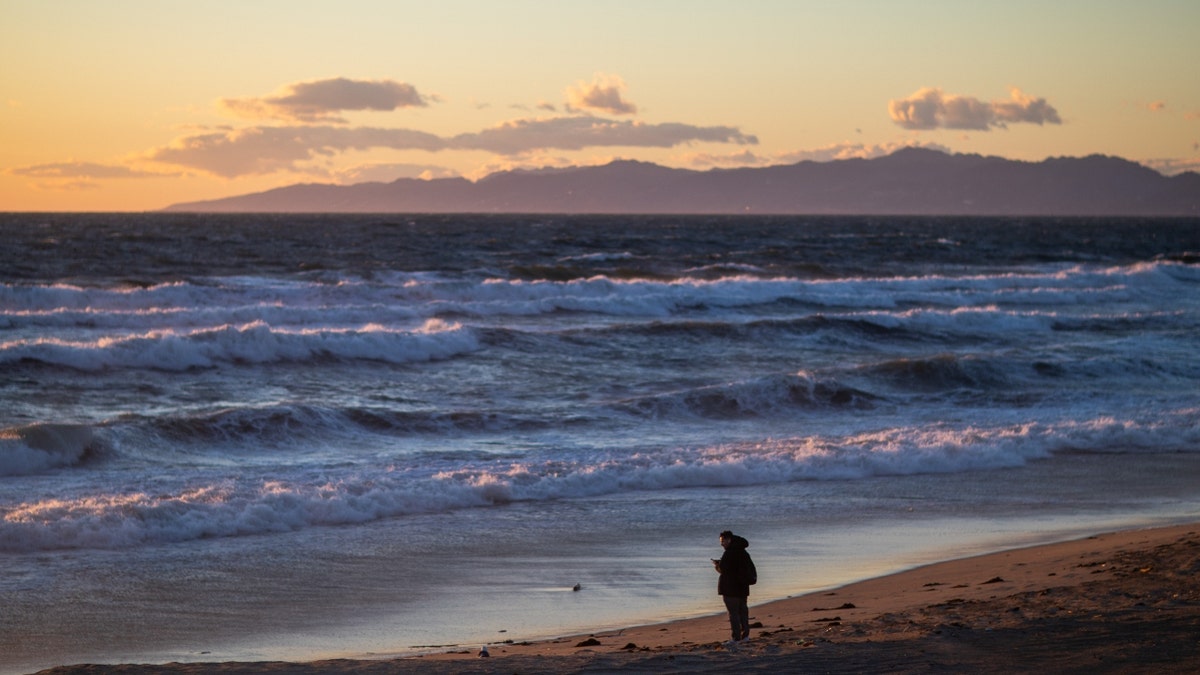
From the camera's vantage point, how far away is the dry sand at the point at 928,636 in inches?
285

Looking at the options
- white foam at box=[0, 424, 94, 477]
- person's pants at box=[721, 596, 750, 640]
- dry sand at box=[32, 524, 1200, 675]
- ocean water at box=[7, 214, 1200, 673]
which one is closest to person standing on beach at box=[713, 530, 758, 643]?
person's pants at box=[721, 596, 750, 640]

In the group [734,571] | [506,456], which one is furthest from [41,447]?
[734,571]

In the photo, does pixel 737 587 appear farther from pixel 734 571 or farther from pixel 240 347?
pixel 240 347

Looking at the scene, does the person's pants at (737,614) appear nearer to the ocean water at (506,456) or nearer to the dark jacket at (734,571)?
the dark jacket at (734,571)

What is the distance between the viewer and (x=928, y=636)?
7.82 meters

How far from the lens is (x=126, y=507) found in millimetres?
12234

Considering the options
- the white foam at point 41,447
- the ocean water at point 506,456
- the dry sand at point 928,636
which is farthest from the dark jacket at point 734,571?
the white foam at point 41,447

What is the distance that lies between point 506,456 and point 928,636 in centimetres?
923

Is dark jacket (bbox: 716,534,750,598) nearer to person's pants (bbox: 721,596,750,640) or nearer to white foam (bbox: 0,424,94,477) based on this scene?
person's pants (bbox: 721,596,750,640)

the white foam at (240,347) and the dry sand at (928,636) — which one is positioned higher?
the white foam at (240,347)

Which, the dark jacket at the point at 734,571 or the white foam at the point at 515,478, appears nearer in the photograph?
the dark jacket at the point at 734,571

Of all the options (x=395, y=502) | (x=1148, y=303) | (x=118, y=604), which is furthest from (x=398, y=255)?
(x=118, y=604)

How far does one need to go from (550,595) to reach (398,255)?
5003cm

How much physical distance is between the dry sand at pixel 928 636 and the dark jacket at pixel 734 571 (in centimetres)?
34
